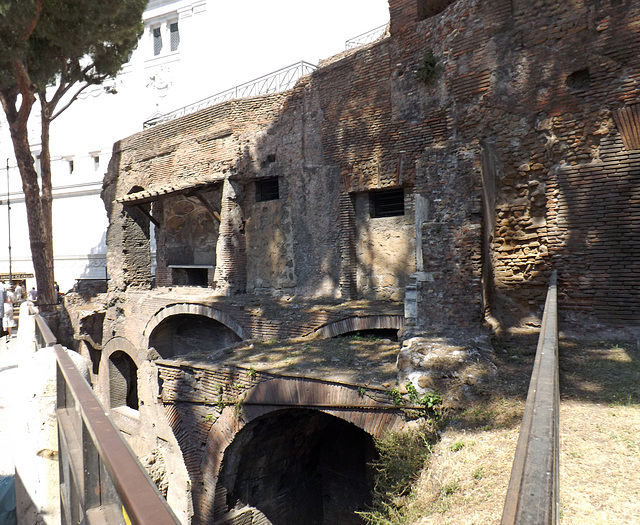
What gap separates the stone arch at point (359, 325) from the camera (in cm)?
782

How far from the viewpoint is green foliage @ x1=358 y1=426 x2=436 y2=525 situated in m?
3.91

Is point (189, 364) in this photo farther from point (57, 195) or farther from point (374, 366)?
point (57, 195)

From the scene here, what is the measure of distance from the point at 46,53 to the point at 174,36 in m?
9.79

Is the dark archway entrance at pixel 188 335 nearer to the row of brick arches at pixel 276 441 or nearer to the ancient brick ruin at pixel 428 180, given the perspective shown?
the ancient brick ruin at pixel 428 180

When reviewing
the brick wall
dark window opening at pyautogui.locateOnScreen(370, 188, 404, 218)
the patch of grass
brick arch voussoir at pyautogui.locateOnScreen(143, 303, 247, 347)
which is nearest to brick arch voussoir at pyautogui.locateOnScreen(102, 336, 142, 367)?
brick arch voussoir at pyautogui.locateOnScreen(143, 303, 247, 347)

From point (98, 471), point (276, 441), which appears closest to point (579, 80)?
point (276, 441)

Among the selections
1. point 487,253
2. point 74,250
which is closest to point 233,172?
point 487,253

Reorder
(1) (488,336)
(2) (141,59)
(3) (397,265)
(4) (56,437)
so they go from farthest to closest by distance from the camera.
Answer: (2) (141,59)
(3) (397,265)
(1) (488,336)
(4) (56,437)

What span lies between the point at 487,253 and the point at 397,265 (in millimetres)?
2641

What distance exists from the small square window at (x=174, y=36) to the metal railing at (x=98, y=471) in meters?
22.8

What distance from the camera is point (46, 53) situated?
→ 13.6 metres

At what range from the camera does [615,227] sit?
20.7ft

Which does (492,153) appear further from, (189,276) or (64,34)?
(64,34)

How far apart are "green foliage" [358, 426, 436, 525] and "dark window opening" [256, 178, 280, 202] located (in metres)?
8.10
